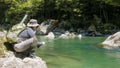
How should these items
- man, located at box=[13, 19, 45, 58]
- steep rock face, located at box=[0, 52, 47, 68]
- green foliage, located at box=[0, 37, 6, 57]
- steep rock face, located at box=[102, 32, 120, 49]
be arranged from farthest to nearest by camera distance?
steep rock face, located at box=[102, 32, 120, 49] < man, located at box=[13, 19, 45, 58] < green foliage, located at box=[0, 37, 6, 57] < steep rock face, located at box=[0, 52, 47, 68]

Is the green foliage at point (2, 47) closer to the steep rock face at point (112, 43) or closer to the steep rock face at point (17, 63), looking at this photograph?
the steep rock face at point (17, 63)

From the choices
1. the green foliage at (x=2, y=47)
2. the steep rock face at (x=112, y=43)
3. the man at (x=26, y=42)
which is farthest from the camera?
the steep rock face at (x=112, y=43)

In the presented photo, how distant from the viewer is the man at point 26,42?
32.8ft

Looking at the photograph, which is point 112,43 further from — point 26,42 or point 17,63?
point 17,63

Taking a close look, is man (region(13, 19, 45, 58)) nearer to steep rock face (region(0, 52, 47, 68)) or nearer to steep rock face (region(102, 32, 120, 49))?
steep rock face (region(0, 52, 47, 68))

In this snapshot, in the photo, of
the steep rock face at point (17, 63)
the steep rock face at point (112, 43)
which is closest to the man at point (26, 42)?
the steep rock face at point (17, 63)

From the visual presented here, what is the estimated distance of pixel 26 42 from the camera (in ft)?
32.8

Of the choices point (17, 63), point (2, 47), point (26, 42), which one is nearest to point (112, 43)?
point (26, 42)

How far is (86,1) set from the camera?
4416cm

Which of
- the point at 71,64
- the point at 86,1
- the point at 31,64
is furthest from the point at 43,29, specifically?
the point at 31,64

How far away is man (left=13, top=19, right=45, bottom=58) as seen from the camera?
9.99m

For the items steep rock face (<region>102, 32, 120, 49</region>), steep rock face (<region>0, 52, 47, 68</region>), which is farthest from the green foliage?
steep rock face (<region>102, 32, 120, 49</region>)

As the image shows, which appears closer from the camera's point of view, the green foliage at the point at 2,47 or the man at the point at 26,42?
the green foliage at the point at 2,47

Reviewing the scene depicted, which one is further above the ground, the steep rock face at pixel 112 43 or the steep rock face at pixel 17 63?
the steep rock face at pixel 17 63
